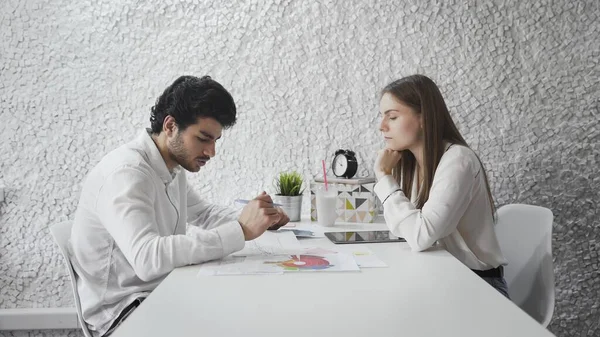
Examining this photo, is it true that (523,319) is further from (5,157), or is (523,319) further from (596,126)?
(5,157)

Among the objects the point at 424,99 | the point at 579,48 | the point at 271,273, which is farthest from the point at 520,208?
the point at 271,273

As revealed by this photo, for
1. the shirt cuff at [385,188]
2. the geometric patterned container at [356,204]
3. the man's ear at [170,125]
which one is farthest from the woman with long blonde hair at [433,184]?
the man's ear at [170,125]

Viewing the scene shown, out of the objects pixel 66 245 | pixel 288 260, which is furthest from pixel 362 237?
pixel 66 245

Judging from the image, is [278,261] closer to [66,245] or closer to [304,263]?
[304,263]

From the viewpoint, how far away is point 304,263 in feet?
4.26

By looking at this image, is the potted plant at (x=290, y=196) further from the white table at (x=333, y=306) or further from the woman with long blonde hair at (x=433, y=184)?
the white table at (x=333, y=306)

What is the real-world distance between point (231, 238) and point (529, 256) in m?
1.08

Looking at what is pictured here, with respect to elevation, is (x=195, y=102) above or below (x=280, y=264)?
above

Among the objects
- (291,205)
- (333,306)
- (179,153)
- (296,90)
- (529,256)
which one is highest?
(296,90)

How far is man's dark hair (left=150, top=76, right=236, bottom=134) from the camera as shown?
1555mm

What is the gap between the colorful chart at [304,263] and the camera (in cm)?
126

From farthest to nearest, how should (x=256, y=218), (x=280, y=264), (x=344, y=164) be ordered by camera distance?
1. (x=344, y=164)
2. (x=256, y=218)
3. (x=280, y=264)

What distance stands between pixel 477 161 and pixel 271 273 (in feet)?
2.61

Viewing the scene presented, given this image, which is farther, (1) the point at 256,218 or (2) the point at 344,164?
(2) the point at 344,164
